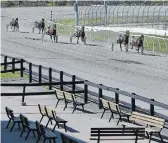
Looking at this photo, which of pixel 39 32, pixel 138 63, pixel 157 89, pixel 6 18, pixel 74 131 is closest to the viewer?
pixel 74 131

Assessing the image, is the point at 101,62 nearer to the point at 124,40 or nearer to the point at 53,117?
the point at 124,40

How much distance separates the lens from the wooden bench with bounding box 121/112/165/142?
656 inches

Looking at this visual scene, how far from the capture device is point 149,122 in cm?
1727

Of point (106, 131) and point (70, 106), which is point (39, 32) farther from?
point (106, 131)

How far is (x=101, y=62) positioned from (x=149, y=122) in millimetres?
20426

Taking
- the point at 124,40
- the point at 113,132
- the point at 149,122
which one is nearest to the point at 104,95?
the point at 149,122

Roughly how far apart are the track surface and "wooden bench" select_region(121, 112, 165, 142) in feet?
20.2

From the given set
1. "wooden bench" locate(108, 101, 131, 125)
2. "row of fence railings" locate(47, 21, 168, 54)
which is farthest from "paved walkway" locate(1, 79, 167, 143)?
"row of fence railings" locate(47, 21, 168, 54)

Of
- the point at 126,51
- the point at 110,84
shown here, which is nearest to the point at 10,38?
the point at 126,51

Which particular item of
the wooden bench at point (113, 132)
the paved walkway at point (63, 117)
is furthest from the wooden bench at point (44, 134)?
the wooden bench at point (113, 132)

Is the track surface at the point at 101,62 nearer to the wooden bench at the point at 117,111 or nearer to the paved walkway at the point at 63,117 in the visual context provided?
the paved walkway at the point at 63,117

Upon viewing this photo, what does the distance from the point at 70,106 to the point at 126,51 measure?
2070 cm

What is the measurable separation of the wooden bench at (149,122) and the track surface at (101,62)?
6.15 metres

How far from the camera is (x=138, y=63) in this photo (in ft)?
121
